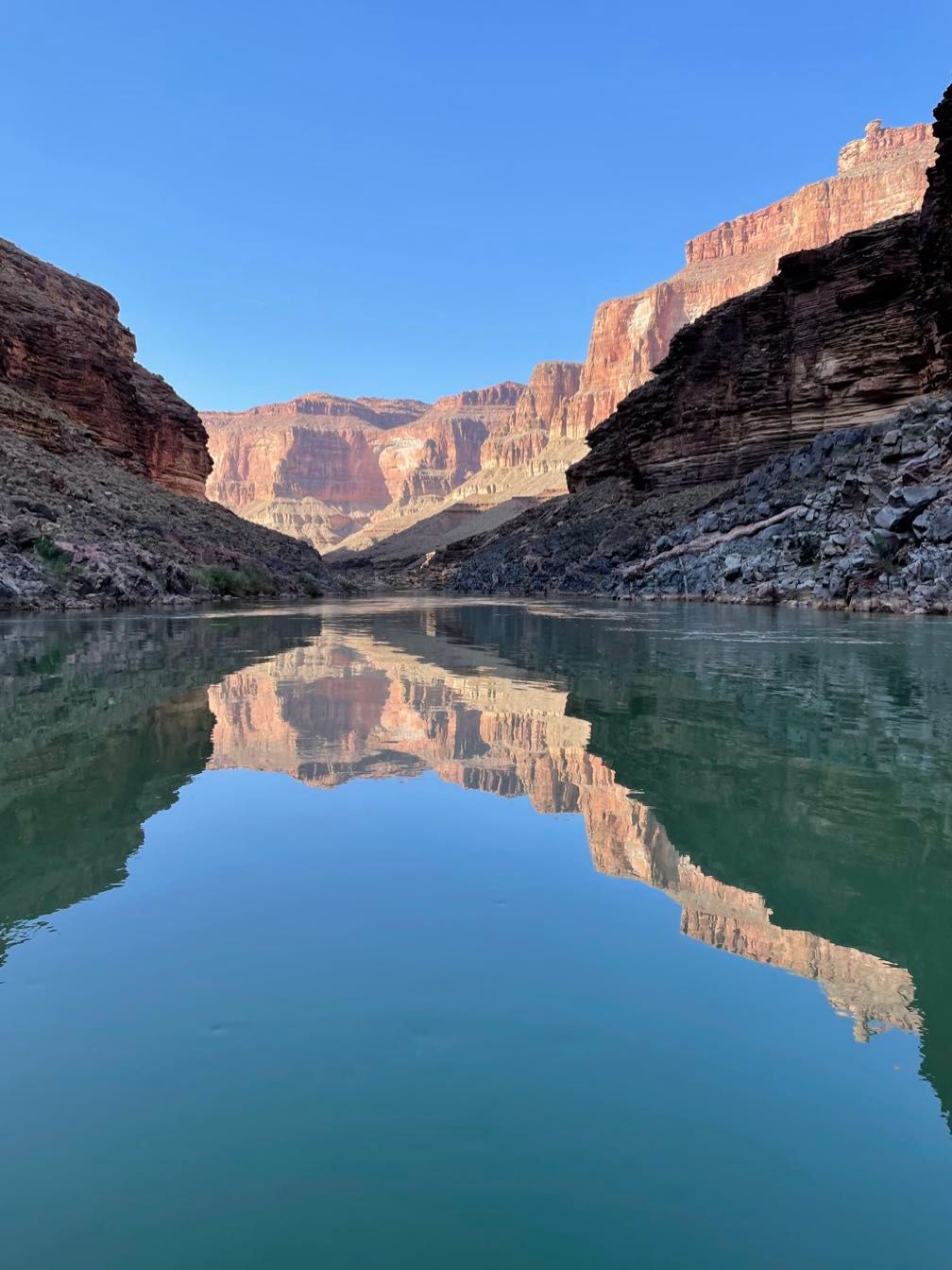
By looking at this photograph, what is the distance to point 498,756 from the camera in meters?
6.50

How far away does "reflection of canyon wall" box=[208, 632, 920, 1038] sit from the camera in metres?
3.11

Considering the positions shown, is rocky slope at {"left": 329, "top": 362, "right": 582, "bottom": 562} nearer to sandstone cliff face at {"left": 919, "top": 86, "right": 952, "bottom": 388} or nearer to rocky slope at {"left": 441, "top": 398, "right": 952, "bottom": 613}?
rocky slope at {"left": 441, "top": 398, "right": 952, "bottom": 613}

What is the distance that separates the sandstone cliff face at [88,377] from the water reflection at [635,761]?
111 ft

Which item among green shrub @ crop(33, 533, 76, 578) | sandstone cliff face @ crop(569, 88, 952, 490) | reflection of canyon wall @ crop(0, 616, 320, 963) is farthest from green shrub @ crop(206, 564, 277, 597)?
sandstone cliff face @ crop(569, 88, 952, 490)

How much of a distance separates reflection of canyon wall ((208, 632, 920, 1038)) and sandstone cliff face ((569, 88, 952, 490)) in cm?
3036

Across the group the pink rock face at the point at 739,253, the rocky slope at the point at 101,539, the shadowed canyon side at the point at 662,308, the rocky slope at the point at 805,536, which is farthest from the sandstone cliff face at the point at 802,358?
the pink rock face at the point at 739,253

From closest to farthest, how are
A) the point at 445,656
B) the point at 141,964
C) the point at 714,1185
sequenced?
the point at 714,1185, the point at 141,964, the point at 445,656

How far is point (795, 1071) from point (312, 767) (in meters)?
4.36

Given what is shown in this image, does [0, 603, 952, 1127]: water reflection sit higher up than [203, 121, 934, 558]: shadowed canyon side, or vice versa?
[203, 121, 934, 558]: shadowed canyon side

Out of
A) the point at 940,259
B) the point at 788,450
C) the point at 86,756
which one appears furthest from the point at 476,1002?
the point at 788,450

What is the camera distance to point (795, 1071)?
7.62ft

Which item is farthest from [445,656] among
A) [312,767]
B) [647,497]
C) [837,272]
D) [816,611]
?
[647,497]

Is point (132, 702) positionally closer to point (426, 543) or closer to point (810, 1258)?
point (810, 1258)

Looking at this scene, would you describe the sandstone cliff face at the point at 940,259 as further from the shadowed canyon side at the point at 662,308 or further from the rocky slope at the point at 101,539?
the shadowed canyon side at the point at 662,308
